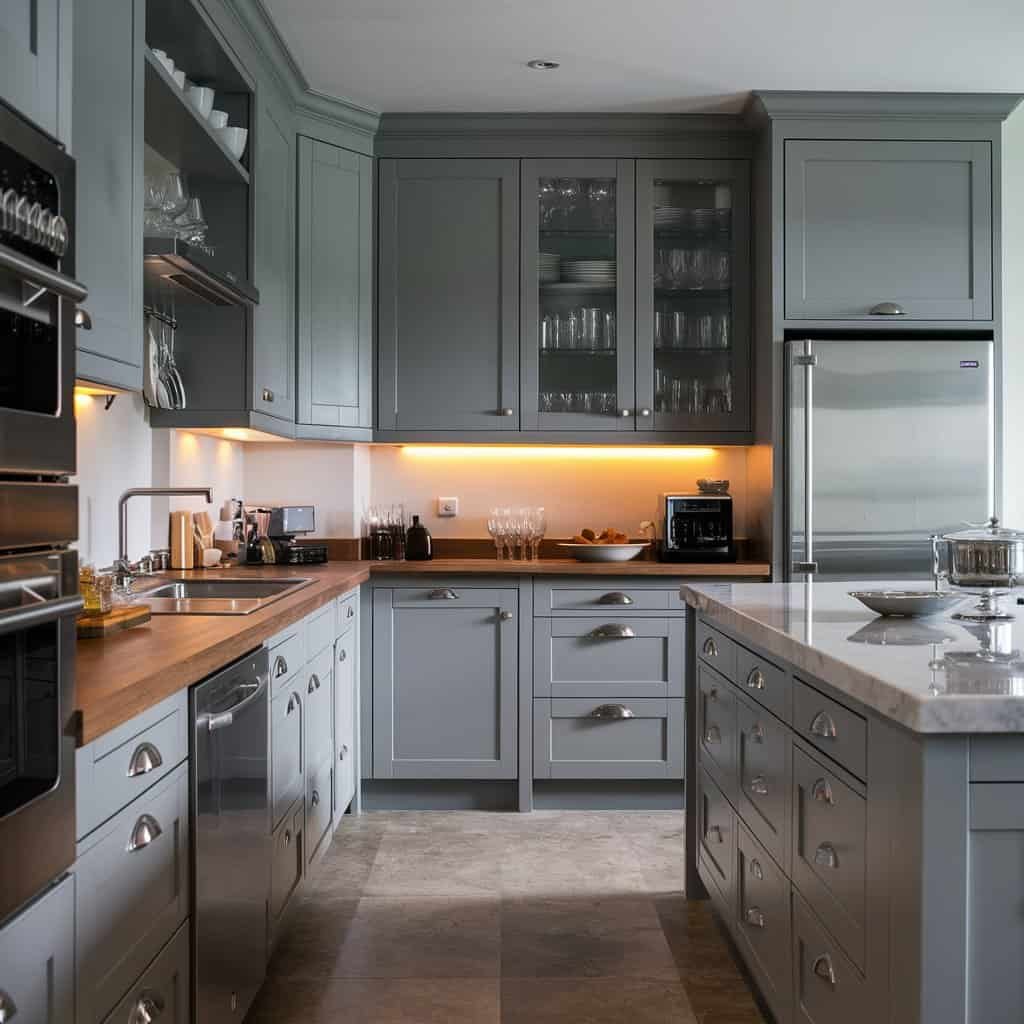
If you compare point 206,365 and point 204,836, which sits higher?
point 206,365

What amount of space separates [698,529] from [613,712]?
784 mm

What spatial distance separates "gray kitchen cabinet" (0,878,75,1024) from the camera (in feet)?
3.70

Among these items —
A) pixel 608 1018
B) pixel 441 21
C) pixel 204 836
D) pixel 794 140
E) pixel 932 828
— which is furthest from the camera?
pixel 794 140

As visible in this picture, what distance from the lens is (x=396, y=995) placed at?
2.50m

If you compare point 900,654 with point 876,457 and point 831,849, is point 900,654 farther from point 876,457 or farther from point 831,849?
point 876,457

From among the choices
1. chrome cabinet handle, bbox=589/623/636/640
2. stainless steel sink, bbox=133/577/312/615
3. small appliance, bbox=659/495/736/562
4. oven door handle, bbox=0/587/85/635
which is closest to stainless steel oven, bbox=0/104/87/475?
oven door handle, bbox=0/587/85/635

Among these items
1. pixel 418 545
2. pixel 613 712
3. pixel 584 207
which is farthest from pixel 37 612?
pixel 584 207

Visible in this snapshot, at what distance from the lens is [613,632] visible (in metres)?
3.95

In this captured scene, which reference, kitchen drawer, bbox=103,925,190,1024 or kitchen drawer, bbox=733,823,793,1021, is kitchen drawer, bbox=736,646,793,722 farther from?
kitchen drawer, bbox=103,925,190,1024

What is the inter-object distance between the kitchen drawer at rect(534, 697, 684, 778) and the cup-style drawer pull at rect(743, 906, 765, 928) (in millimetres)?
1567

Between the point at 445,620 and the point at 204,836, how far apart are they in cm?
213

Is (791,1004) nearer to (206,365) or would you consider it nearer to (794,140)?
(206,365)

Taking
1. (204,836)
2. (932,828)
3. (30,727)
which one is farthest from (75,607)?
(932,828)

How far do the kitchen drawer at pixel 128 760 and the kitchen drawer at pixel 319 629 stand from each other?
1144 mm
